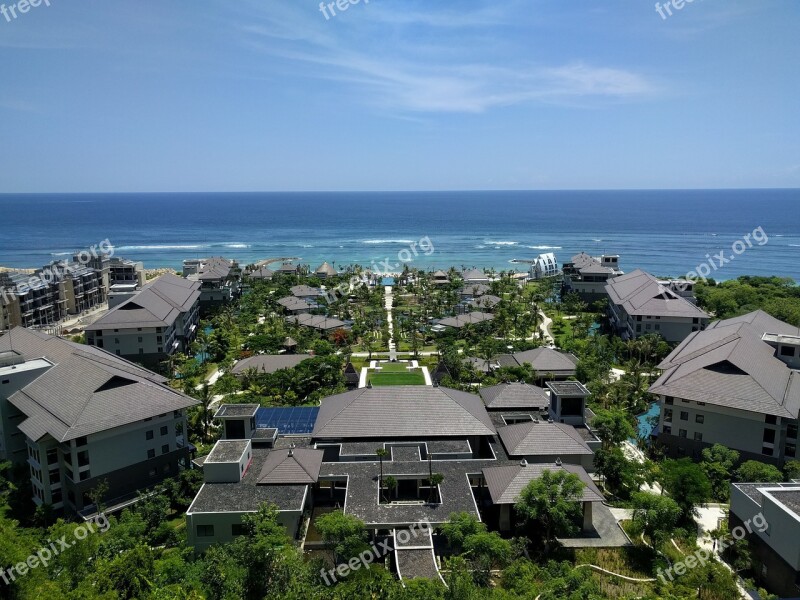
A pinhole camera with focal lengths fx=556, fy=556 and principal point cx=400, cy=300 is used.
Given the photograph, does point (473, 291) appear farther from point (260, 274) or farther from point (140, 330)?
point (140, 330)

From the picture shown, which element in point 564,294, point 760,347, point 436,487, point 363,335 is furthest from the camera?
point 564,294

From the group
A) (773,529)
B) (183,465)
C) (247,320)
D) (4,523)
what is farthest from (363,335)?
(773,529)

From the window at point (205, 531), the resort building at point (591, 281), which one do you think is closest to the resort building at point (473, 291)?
the resort building at point (591, 281)

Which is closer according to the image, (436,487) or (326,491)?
(436,487)

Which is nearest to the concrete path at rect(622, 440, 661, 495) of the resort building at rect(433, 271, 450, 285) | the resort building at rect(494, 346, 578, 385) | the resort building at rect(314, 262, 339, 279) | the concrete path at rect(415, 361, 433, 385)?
the resort building at rect(494, 346, 578, 385)

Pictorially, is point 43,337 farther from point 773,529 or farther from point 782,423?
point 782,423

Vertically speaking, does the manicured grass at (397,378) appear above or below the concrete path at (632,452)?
above

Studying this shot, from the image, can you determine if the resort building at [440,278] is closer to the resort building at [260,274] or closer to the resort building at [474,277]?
the resort building at [474,277]
